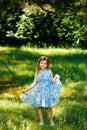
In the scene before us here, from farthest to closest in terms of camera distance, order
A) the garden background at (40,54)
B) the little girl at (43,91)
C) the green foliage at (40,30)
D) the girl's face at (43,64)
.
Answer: the green foliage at (40,30) → the garden background at (40,54) → the girl's face at (43,64) → the little girl at (43,91)

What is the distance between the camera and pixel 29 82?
16.9 metres

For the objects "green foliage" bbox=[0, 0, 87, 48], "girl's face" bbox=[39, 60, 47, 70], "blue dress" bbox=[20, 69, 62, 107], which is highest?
"girl's face" bbox=[39, 60, 47, 70]

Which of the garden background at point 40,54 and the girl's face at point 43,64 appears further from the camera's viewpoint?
the garden background at point 40,54

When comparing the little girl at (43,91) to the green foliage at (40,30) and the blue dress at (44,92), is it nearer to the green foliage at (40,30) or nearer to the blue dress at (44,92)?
the blue dress at (44,92)

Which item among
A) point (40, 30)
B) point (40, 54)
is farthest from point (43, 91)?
point (40, 30)

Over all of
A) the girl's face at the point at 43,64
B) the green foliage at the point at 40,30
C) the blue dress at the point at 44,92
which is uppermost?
the girl's face at the point at 43,64

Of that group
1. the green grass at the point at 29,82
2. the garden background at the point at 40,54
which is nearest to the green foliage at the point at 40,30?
the garden background at the point at 40,54

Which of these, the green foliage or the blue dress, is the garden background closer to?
the green foliage

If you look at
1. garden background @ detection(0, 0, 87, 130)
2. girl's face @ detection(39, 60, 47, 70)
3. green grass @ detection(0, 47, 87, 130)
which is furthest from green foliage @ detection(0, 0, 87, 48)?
girl's face @ detection(39, 60, 47, 70)

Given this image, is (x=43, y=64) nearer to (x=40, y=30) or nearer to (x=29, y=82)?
(x=29, y=82)

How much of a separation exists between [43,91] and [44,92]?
0.03m

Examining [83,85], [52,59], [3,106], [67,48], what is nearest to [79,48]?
[67,48]

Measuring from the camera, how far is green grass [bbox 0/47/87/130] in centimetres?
786

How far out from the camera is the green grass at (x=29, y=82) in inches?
310
